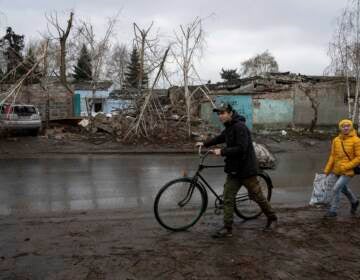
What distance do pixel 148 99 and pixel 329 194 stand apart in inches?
503

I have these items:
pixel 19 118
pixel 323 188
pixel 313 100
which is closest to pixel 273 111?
pixel 313 100

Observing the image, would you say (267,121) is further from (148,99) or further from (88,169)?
(88,169)

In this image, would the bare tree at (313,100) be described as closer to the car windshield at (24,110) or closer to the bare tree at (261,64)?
the car windshield at (24,110)

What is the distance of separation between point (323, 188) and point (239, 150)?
257cm

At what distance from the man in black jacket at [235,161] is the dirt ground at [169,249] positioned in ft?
1.40

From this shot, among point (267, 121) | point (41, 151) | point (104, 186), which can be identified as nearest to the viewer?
point (104, 186)

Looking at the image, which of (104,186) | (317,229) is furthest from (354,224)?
(104,186)

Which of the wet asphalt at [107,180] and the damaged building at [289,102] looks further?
the damaged building at [289,102]

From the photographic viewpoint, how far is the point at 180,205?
6168 mm

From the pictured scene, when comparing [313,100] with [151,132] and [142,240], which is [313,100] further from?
[142,240]

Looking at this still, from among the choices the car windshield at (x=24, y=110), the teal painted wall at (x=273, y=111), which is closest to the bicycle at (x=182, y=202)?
the car windshield at (x=24, y=110)

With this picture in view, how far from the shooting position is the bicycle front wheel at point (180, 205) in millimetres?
5980

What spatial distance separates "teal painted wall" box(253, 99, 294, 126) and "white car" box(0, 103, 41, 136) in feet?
39.7

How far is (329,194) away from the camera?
7.41 m
